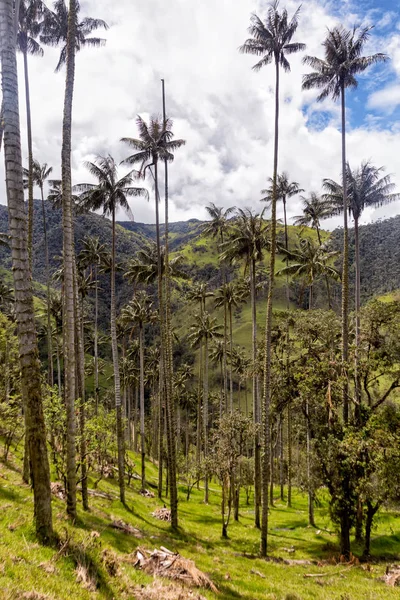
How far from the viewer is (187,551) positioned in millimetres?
18297

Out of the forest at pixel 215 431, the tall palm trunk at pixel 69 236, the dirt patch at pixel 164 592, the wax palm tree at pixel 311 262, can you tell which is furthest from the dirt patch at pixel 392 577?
the wax palm tree at pixel 311 262

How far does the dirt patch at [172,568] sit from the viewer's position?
11.4 m

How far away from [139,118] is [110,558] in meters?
25.4

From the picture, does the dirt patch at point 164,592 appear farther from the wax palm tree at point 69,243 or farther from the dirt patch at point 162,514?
the dirt patch at point 162,514

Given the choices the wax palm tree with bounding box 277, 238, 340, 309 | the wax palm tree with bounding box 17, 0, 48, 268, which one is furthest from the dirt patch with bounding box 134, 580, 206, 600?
the wax palm tree with bounding box 277, 238, 340, 309

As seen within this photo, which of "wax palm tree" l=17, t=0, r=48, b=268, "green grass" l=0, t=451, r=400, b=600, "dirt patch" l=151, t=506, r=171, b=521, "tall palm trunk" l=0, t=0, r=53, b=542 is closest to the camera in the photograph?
"green grass" l=0, t=451, r=400, b=600

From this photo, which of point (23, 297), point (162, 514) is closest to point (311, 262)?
point (162, 514)

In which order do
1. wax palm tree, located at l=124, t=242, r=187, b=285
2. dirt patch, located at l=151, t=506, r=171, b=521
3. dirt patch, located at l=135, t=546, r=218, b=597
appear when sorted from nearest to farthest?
1. dirt patch, located at l=135, t=546, r=218, b=597
2. dirt patch, located at l=151, t=506, r=171, b=521
3. wax palm tree, located at l=124, t=242, r=187, b=285

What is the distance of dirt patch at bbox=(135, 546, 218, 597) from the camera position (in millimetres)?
11367

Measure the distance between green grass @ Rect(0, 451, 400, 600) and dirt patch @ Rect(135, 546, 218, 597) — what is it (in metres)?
0.59

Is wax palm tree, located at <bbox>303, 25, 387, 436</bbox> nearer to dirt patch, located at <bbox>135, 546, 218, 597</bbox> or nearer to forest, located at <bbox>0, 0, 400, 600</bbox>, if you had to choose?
forest, located at <bbox>0, 0, 400, 600</bbox>

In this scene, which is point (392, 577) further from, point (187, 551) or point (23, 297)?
point (23, 297)

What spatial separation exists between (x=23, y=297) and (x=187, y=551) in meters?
16.5

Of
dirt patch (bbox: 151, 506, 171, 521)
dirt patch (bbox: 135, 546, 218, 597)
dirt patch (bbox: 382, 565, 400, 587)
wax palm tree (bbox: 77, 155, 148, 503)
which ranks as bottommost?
dirt patch (bbox: 151, 506, 171, 521)
